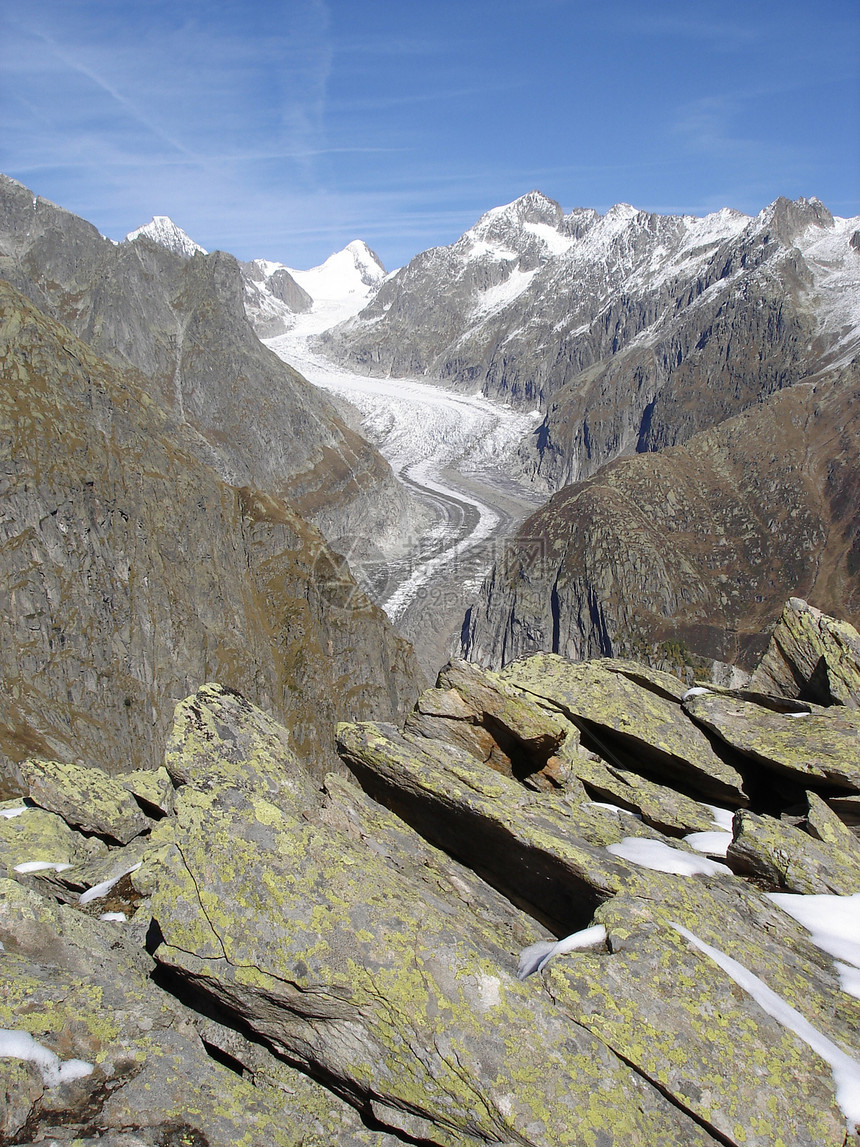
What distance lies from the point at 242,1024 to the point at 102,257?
19715 centimetres

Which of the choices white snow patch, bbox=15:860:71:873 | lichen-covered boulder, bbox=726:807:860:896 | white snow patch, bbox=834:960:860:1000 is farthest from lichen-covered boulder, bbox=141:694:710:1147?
white snow patch, bbox=15:860:71:873

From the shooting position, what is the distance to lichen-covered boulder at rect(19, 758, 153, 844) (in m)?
16.1

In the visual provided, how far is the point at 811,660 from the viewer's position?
63.0 ft

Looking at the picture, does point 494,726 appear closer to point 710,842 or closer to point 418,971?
point 710,842

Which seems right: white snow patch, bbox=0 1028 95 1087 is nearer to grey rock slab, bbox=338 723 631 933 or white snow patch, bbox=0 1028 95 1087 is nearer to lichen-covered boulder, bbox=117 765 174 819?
grey rock slab, bbox=338 723 631 933

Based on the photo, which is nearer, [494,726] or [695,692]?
[494,726]

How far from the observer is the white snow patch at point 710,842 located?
12.3 metres

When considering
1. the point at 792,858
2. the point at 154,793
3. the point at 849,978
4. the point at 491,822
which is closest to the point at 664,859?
the point at 792,858

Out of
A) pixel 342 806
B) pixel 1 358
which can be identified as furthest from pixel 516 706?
pixel 1 358

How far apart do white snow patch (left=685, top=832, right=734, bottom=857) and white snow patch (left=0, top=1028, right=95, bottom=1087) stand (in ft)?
33.0

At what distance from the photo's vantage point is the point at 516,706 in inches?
573

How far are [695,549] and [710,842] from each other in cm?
14212

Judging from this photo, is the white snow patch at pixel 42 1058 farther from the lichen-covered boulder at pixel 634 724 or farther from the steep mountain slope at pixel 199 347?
the steep mountain slope at pixel 199 347

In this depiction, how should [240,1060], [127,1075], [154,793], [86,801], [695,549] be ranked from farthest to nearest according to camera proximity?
[695,549] < [86,801] < [154,793] < [240,1060] < [127,1075]
